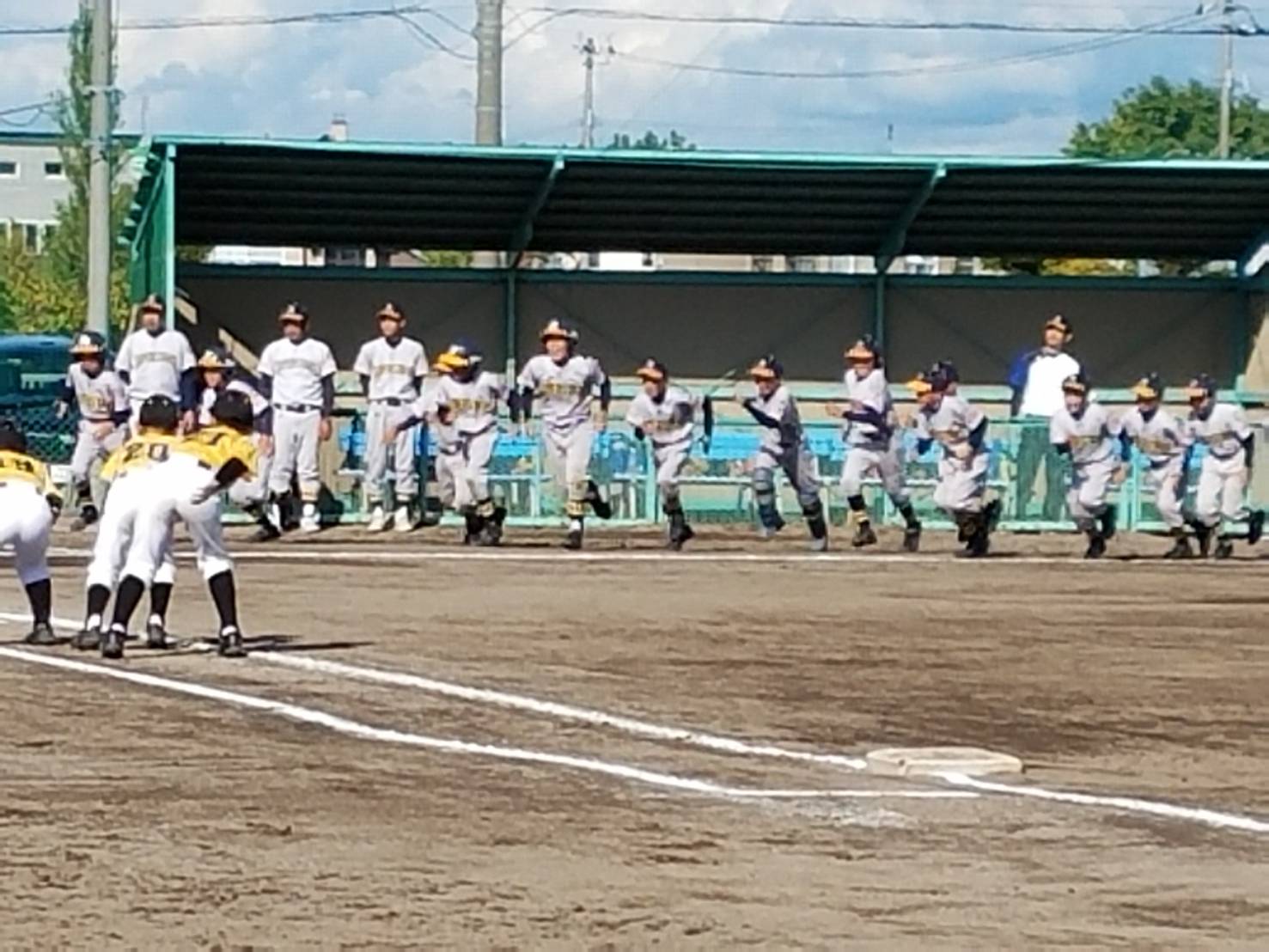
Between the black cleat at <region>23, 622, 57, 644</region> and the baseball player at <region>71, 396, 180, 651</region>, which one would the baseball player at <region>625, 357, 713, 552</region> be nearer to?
the black cleat at <region>23, 622, 57, 644</region>

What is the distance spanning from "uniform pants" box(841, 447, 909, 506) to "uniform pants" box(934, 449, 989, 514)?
0.72 m

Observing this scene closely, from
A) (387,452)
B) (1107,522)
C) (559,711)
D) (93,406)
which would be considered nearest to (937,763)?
(559,711)

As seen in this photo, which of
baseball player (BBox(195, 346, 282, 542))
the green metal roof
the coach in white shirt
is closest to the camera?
baseball player (BBox(195, 346, 282, 542))

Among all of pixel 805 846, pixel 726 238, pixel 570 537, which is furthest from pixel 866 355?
pixel 805 846

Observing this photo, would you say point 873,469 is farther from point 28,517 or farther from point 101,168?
point 28,517

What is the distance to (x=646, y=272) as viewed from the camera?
31.5 metres

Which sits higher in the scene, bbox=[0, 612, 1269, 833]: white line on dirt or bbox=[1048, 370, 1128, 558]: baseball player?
bbox=[1048, 370, 1128, 558]: baseball player

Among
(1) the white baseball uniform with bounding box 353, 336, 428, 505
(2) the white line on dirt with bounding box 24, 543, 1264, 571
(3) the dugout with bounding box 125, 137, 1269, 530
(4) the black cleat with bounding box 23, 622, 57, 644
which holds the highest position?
(3) the dugout with bounding box 125, 137, 1269, 530

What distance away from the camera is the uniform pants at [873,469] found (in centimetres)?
2486

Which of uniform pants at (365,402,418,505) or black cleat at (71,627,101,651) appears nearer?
black cleat at (71,627,101,651)

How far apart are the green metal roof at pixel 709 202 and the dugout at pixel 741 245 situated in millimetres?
33

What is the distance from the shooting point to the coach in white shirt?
27.0 m

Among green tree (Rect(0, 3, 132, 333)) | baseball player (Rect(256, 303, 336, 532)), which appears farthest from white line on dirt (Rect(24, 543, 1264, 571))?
green tree (Rect(0, 3, 132, 333))

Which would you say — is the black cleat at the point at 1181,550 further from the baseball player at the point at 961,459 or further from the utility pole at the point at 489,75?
the utility pole at the point at 489,75
